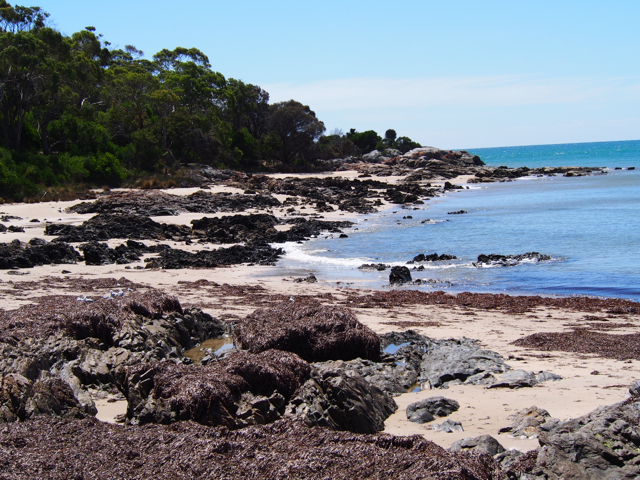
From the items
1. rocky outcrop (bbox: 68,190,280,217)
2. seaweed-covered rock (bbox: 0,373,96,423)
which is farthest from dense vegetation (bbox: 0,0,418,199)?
seaweed-covered rock (bbox: 0,373,96,423)

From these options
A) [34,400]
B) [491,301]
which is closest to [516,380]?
[34,400]

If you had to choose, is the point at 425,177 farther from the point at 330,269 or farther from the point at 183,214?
the point at 330,269

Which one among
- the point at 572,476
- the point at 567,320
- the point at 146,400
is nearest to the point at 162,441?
the point at 146,400

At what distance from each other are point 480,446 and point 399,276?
10.7 meters

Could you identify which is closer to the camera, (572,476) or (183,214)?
(572,476)

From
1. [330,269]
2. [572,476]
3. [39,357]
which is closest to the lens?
[572,476]

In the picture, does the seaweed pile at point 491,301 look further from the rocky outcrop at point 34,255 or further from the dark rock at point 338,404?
the rocky outcrop at point 34,255

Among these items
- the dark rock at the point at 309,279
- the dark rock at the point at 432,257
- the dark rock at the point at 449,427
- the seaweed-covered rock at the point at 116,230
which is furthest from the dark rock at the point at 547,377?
the seaweed-covered rock at the point at 116,230

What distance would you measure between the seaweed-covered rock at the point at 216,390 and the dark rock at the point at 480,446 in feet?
4.98

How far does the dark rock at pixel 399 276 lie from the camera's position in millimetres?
14703

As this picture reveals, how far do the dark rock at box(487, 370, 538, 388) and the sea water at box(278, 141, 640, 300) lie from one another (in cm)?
789

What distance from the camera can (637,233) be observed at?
73.8ft

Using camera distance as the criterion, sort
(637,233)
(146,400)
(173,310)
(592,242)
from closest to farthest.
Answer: (146,400), (173,310), (592,242), (637,233)

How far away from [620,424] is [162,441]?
316 centimetres
